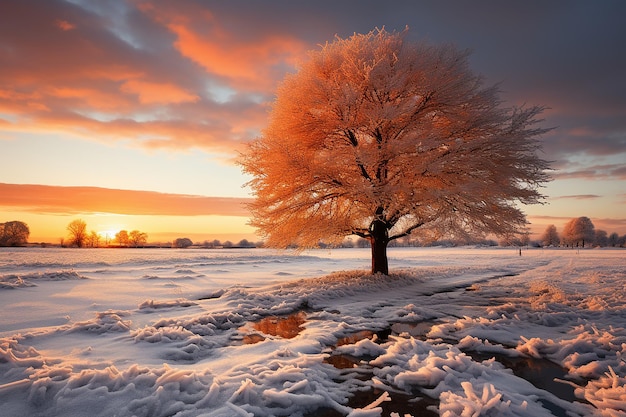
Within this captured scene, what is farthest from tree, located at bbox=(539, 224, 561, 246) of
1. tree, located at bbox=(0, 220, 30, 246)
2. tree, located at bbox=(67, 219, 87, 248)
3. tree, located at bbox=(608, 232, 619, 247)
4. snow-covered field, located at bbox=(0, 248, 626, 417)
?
tree, located at bbox=(0, 220, 30, 246)

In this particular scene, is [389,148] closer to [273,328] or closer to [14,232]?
[273,328]

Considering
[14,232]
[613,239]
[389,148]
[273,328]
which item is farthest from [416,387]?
[613,239]

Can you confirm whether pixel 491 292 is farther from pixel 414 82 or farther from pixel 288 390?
pixel 288 390

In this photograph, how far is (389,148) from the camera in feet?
37.8

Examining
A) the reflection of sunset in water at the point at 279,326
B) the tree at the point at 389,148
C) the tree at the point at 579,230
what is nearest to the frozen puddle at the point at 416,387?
the reflection of sunset in water at the point at 279,326

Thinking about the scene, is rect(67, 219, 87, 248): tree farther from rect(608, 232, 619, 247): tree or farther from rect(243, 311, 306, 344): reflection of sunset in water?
rect(608, 232, 619, 247): tree

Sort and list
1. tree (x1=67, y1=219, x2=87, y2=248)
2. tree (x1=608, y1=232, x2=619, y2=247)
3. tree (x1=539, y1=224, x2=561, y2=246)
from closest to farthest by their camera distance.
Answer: tree (x1=67, y1=219, x2=87, y2=248) < tree (x1=539, y1=224, x2=561, y2=246) < tree (x1=608, y1=232, x2=619, y2=247)

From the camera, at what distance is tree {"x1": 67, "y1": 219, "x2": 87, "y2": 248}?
69250 mm

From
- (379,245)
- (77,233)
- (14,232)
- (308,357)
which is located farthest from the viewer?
(77,233)

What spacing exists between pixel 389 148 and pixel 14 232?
78433 millimetres

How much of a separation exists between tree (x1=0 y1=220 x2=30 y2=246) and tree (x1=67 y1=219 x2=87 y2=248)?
23.6 feet

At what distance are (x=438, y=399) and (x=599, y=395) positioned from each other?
1802mm

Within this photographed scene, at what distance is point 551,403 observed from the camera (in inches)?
142

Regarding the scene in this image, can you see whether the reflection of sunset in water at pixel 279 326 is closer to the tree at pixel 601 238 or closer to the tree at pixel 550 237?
the tree at pixel 550 237
